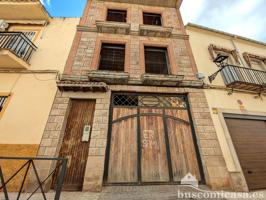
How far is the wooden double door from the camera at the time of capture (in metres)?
4.60

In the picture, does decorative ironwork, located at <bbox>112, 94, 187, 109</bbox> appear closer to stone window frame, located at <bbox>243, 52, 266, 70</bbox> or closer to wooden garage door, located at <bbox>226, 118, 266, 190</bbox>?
wooden garage door, located at <bbox>226, 118, 266, 190</bbox>

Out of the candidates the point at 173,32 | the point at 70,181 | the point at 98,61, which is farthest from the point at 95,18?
the point at 70,181

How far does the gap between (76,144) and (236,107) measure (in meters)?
6.90

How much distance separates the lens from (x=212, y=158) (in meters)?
4.80

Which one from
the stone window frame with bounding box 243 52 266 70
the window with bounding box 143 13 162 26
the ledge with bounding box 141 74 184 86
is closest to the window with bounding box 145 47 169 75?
the ledge with bounding box 141 74 184 86

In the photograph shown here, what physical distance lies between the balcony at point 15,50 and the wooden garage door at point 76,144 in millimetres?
2900

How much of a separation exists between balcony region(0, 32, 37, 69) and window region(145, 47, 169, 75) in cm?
555

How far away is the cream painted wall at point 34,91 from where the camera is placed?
4660mm

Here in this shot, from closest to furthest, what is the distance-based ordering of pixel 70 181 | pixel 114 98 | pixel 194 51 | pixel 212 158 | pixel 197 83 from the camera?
pixel 70 181 → pixel 212 158 → pixel 114 98 → pixel 197 83 → pixel 194 51

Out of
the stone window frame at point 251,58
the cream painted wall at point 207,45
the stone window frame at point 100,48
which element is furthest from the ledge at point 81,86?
the stone window frame at point 251,58

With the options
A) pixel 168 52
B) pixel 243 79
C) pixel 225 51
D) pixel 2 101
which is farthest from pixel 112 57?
pixel 225 51

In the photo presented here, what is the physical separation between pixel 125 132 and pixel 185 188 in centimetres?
263

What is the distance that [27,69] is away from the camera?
19.4 ft

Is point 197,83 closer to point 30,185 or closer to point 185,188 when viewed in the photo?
point 185,188
